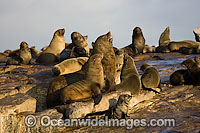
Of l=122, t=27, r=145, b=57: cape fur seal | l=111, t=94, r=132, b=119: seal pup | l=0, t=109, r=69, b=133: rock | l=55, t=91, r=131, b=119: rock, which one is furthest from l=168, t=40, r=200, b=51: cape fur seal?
l=0, t=109, r=69, b=133: rock

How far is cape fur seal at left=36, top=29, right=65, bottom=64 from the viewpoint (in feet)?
40.6

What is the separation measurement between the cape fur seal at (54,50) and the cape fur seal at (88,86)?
6949 millimetres

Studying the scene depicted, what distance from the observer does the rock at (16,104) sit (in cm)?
487

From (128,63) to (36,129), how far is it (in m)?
3.43

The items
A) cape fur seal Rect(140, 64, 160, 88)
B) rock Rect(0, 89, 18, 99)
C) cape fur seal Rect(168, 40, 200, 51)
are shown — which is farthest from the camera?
cape fur seal Rect(168, 40, 200, 51)

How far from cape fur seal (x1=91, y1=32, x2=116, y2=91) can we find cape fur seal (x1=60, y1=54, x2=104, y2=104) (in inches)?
18.9

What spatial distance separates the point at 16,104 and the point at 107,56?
2.67 metres

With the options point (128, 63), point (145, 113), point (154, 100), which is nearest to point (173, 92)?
point (154, 100)

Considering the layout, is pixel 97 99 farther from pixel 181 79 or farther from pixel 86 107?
pixel 181 79

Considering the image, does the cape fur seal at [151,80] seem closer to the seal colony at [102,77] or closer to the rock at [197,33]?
the seal colony at [102,77]

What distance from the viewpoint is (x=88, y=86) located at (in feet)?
17.7

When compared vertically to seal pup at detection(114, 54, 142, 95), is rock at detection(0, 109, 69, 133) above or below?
below

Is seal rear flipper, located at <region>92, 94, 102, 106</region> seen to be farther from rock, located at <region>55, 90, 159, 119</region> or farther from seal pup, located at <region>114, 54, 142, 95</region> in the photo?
seal pup, located at <region>114, 54, 142, 95</region>

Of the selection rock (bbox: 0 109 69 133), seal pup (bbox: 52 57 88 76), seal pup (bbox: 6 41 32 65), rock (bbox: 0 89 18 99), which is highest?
seal pup (bbox: 6 41 32 65)
